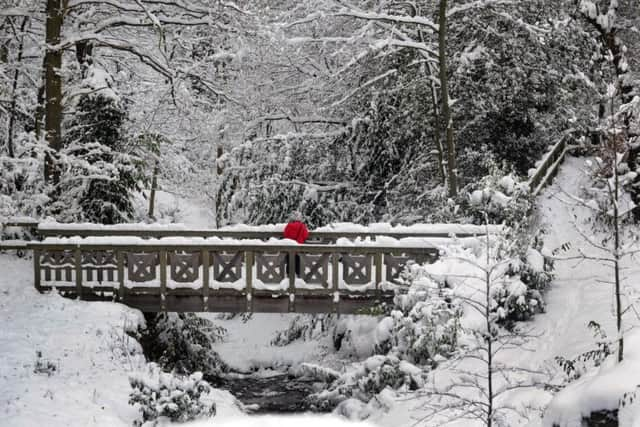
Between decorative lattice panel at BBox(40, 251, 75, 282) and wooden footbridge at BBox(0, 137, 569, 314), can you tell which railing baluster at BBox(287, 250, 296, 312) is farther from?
decorative lattice panel at BBox(40, 251, 75, 282)

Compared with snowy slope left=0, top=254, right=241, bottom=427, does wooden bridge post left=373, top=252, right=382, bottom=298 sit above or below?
above

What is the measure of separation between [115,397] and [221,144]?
1911cm

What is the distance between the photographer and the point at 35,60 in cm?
2141

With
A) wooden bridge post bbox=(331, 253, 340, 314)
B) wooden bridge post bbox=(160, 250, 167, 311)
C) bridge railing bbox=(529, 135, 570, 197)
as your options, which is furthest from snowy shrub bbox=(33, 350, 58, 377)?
bridge railing bbox=(529, 135, 570, 197)

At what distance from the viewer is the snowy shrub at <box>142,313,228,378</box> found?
1436 centimetres

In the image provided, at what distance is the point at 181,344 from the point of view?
15.1 metres

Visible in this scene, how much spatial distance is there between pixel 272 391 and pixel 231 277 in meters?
3.26

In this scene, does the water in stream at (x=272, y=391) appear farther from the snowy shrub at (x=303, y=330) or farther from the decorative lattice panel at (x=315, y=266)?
the snowy shrub at (x=303, y=330)

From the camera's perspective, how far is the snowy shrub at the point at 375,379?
36.9 feet

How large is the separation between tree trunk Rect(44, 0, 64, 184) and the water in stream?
6.45 m

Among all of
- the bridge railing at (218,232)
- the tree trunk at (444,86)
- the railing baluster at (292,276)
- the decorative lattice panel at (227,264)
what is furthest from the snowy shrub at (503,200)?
the decorative lattice panel at (227,264)

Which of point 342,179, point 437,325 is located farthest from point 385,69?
point 437,325

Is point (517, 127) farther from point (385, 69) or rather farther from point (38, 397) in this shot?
point (38, 397)

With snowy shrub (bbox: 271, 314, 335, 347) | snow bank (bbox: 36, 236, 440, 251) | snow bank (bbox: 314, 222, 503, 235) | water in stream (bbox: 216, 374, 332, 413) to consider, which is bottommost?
water in stream (bbox: 216, 374, 332, 413)
